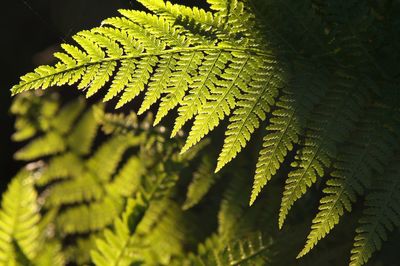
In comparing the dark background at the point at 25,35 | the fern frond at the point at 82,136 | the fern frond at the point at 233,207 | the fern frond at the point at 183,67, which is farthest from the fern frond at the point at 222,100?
the dark background at the point at 25,35

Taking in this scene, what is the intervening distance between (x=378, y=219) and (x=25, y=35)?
3720 mm

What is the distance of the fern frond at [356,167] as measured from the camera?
126 cm

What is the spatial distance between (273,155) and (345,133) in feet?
0.58

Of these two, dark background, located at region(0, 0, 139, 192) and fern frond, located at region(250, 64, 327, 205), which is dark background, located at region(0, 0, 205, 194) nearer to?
dark background, located at region(0, 0, 139, 192)

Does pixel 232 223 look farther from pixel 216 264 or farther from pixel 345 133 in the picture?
pixel 345 133

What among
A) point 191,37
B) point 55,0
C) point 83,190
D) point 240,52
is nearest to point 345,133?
point 240,52

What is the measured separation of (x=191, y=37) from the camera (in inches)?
51.9

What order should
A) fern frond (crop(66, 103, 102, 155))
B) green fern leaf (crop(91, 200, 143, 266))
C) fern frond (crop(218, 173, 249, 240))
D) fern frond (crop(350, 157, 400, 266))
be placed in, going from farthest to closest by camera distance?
fern frond (crop(66, 103, 102, 155)) < fern frond (crop(218, 173, 249, 240)) < green fern leaf (crop(91, 200, 143, 266)) < fern frond (crop(350, 157, 400, 266))

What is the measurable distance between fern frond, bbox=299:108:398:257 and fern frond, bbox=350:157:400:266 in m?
0.04

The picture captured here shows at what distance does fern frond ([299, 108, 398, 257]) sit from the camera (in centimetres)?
126

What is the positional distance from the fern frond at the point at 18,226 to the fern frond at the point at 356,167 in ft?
3.41

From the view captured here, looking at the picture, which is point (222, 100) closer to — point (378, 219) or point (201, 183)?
point (378, 219)

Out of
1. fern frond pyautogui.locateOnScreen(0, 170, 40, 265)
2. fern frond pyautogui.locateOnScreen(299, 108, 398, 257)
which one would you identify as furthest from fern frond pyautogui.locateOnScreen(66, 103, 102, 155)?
fern frond pyautogui.locateOnScreen(299, 108, 398, 257)

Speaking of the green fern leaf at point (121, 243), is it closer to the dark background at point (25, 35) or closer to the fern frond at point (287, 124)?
the fern frond at point (287, 124)
